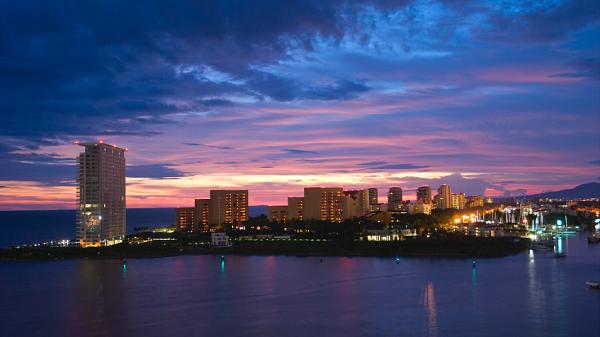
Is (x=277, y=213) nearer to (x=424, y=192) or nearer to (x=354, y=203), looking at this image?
(x=354, y=203)

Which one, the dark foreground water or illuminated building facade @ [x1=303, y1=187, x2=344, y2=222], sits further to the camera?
illuminated building facade @ [x1=303, y1=187, x2=344, y2=222]

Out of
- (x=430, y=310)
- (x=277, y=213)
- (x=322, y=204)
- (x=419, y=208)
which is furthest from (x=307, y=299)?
(x=419, y=208)

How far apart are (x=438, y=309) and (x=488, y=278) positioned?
4.92m

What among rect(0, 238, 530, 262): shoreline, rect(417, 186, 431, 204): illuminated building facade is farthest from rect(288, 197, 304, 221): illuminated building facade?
rect(417, 186, 431, 204): illuminated building facade

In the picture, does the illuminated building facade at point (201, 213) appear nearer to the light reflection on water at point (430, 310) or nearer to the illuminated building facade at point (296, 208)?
the illuminated building facade at point (296, 208)

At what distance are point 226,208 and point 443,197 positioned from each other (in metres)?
28.8

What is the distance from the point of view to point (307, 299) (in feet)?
49.1

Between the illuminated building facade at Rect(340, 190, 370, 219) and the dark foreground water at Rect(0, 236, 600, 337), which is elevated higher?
the illuminated building facade at Rect(340, 190, 370, 219)

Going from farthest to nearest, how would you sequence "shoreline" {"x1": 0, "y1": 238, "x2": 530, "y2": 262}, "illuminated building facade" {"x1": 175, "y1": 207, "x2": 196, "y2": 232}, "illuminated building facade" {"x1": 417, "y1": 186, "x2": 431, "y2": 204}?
"illuminated building facade" {"x1": 417, "y1": 186, "x2": 431, "y2": 204} < "illuminated building facade" {"x1": 175, "y1": 207, "x2": 196, "y2": 232} < "shoreline" {"x1": 0, "y1": 238, "x2": 530, "y2": 262}

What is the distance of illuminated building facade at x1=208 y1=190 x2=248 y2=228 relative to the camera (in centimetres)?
3966

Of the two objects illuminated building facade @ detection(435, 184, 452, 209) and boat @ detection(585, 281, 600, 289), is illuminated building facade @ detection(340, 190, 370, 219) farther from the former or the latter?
boat @ detection(585, 281, 600, 289)

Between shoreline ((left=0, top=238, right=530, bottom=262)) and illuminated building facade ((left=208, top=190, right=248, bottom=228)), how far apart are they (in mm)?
10746

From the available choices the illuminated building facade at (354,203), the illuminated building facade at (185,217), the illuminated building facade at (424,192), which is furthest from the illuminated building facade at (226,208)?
the illuminated building facade at (424,192)

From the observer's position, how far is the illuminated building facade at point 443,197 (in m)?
61.3
